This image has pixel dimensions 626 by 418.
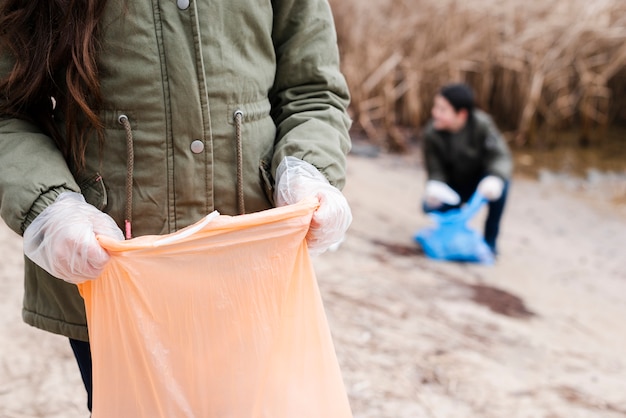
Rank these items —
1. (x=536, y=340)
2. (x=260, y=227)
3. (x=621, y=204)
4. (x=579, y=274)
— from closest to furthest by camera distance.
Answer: (x=260, y=227) → (x=536, y=340) → (x=579, y=274) → (x=621, y=204)

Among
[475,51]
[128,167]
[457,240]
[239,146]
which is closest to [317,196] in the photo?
[239,146]

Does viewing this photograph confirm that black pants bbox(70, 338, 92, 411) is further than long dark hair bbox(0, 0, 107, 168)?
Yes

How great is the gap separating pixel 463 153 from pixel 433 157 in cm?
20

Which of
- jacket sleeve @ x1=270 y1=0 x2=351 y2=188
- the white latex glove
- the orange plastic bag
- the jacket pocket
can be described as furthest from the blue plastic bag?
the jacket pocket

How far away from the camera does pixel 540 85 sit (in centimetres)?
775

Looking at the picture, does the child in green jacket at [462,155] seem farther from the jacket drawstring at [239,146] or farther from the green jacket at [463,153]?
the jacket drawstring at [239,146]

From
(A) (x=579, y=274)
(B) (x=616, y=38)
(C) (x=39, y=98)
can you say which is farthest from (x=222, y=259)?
(B) (x=616, y=38)

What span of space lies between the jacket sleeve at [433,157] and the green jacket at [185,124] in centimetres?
362

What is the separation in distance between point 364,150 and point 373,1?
1.67 m

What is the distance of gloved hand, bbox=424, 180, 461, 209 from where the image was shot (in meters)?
4.62

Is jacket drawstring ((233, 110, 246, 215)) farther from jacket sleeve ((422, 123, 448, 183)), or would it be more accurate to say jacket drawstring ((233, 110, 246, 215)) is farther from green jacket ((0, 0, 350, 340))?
jacket sleeve ((422, 123, 448, 183))

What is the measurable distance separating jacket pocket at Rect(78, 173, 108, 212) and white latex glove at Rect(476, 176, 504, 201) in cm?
364

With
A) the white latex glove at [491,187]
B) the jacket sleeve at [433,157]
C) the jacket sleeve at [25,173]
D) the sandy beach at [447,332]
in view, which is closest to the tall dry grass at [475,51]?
the sandy beach at [447,332]

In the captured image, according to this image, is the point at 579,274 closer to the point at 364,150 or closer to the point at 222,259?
the point at 364,150
